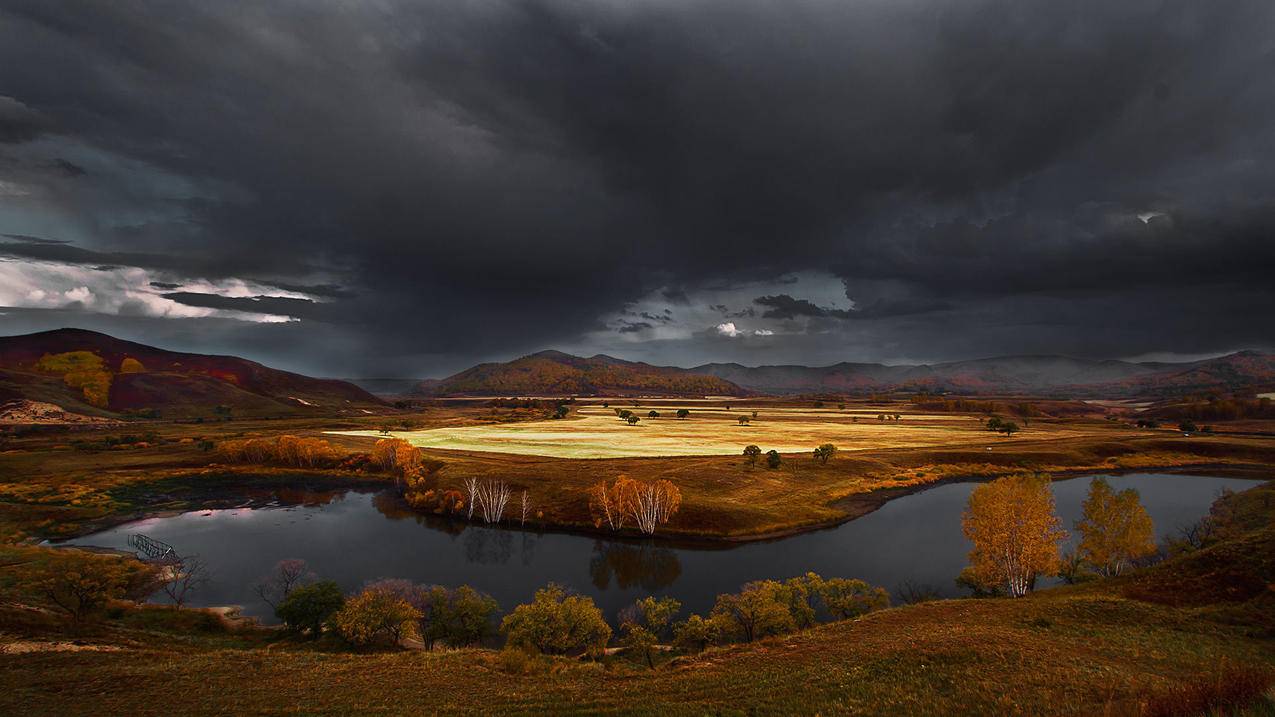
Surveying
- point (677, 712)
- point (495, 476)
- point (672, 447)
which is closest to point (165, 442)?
point (495, 476)

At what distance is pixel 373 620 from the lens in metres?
41.1

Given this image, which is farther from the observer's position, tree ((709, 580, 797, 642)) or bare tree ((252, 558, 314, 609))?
bare tree ((252, 558, 314, 609))

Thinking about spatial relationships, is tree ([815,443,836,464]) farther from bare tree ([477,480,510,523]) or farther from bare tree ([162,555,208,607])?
bare tree ([162,555,208,607])

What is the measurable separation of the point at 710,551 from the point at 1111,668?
5346 cm

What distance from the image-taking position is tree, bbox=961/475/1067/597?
48812 millimetres

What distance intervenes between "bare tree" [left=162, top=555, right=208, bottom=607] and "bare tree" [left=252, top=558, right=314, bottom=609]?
6.51 m

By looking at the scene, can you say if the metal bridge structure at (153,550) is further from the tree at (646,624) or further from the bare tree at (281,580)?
the tree at (646,624)

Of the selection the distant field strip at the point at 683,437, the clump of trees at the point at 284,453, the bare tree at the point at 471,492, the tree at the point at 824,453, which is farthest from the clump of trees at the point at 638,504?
the clump of trees at the point at 284,453

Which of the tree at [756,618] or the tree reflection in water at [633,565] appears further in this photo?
the tree reflection in water at [633,565]

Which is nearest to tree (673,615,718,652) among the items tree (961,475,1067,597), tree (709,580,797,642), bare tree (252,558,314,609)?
tree (709,580,797,642)

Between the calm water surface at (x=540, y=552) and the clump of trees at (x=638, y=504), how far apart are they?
4448 millimetres

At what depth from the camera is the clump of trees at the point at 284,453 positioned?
427 ft

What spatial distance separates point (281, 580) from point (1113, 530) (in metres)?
99.3

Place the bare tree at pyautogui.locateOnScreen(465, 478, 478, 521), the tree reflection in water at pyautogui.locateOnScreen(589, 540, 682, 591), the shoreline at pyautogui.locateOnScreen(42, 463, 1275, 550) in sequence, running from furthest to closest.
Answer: the bare tree at pyautogui.locateOnScreen(465, 478, 478, 521) < the shoreline at pyautogui.locateOnScreen(42, 463, 1275, 550) < the tree reflection in water at pyautogui.locateOnScreen(589, 540, 682, 591)
